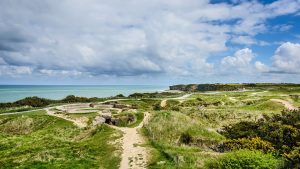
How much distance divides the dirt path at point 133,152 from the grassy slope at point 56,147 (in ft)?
2.83

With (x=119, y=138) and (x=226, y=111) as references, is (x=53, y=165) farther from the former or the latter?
(x=226, y=111)

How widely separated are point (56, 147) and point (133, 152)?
11065mm

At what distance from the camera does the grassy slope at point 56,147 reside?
26.8 m

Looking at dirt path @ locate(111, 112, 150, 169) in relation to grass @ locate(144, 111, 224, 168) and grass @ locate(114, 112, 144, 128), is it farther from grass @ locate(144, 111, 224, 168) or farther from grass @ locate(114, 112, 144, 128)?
grass @ locate(114, 112, 144, 128)

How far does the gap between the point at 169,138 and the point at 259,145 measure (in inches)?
570

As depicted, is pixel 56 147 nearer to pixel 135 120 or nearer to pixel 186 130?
pixel 186 130

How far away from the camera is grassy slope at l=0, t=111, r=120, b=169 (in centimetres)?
2681

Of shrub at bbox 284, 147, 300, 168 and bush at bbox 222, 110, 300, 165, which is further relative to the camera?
bush at bbox 222, 110, 300, 165

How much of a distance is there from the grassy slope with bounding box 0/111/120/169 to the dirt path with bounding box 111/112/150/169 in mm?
862

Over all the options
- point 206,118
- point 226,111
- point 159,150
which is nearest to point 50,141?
point 159,150

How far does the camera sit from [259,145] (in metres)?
29.0

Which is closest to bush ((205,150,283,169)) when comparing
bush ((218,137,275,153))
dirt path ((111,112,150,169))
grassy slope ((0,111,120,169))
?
dirt path ((111,112,150,169))

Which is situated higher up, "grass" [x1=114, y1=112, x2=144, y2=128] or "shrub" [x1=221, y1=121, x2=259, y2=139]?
"grass" [x1=114, y1=112, x2=144, y2=128]

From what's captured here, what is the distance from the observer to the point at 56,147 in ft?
115
